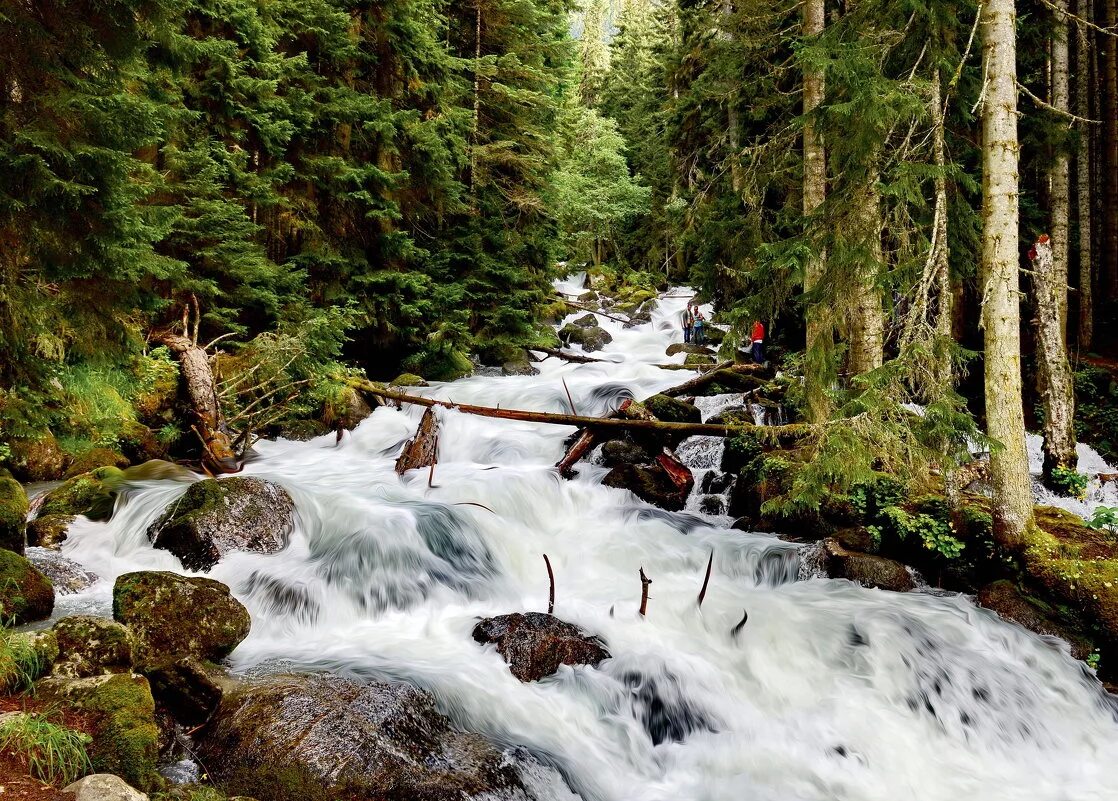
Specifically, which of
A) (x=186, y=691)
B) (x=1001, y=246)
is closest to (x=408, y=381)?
(x=186, y=691)

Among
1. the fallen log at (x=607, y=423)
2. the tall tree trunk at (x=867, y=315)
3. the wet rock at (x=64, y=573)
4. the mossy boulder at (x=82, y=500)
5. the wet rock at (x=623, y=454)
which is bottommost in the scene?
the wet rock at (x=623, y=454)

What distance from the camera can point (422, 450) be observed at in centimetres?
1085

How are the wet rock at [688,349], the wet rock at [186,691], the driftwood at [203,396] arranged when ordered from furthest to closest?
1. the wet rock at [688,349]
2. the driftwood at [203,396]
3. the wet rock at [186,691]

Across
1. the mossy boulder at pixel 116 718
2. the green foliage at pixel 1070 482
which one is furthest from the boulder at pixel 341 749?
the green foliage at pixel 1070 482

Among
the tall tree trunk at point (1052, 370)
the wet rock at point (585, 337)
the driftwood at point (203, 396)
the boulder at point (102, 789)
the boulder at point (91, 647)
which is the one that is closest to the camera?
the boulder at point (102, 789)

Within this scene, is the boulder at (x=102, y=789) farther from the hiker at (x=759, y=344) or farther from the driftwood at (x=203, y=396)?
the hiker at (x=759, y=344)

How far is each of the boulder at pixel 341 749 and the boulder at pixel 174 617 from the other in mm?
726

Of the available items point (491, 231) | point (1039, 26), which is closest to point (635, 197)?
point (491, 231)

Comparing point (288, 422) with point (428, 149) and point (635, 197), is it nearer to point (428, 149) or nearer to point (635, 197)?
point (428, 149)

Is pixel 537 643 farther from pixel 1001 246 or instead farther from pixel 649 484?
pixel 1001 246

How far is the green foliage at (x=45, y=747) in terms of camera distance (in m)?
2.93

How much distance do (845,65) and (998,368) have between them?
3.47 metres

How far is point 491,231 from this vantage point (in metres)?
17.6

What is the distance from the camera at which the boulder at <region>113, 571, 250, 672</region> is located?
178 inches
